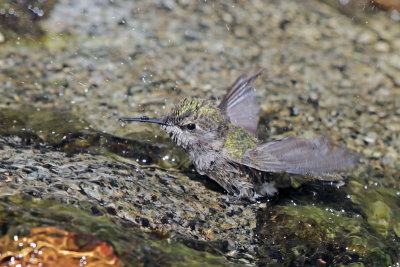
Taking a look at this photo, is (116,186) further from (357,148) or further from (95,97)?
(357,148)

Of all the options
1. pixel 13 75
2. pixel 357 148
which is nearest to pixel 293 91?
pixel 357 148

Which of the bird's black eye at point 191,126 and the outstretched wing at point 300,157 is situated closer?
the outstretched wing at point 300,157

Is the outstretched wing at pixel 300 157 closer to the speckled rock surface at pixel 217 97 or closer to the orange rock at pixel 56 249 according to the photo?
the speckled rock surface at pixel 217 97

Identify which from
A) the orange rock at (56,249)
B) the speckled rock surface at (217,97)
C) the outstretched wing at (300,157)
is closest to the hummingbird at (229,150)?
the outstretched wing at (300,157)

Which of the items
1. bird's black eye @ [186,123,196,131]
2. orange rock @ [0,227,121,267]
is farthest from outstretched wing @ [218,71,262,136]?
orange rock @ [0,227,121,267]

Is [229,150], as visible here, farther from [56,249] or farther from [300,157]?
[56,249]

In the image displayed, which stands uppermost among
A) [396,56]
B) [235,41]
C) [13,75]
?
[396,56]

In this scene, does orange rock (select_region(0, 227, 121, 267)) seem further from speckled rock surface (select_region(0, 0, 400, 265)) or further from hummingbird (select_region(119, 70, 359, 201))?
hummingbird (select_region(119, 70, 359, 201))
